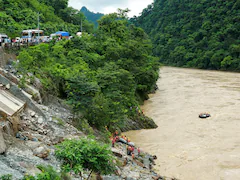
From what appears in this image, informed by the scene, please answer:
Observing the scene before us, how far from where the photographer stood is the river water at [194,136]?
1841 centimetres

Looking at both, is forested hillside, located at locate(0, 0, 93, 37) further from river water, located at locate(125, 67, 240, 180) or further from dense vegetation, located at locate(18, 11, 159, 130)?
river water, located at locate(125, 67, 240, 180)

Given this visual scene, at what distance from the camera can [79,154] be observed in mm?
9188

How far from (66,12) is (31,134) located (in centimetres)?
6513

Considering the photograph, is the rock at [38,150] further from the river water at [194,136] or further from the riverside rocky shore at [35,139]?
the river water at [194,136]

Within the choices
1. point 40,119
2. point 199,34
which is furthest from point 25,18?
point 199,34

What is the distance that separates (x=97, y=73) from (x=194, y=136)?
976 cm

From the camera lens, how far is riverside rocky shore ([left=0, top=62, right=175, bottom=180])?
9539 mm

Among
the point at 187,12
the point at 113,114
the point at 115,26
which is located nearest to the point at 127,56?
the point at 115,26

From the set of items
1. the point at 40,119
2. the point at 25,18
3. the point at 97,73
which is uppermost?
the point at 25,18

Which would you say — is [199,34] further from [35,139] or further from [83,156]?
[83,156]

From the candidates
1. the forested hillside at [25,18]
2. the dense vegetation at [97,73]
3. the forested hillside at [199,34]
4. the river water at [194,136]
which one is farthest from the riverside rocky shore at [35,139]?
the forested hillside at [199,34]

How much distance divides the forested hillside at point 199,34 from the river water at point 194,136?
40.6 m

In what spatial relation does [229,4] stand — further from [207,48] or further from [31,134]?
[31,134]

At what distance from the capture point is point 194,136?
2486 centimetres
